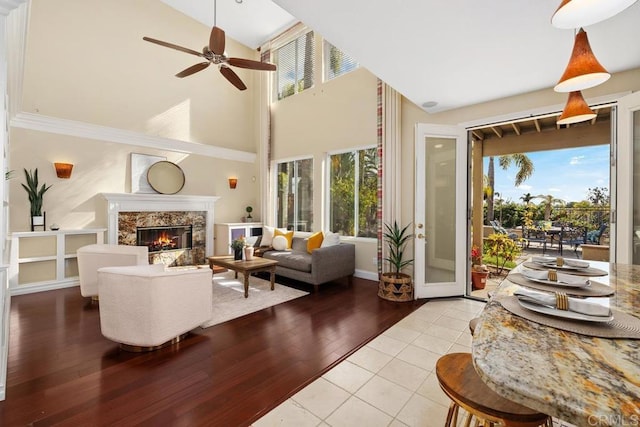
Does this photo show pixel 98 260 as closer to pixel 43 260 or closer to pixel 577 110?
pixel 43 260

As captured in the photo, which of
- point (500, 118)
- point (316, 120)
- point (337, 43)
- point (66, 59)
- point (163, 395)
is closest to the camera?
→ point (163, 395)

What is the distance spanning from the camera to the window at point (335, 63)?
17.2ft

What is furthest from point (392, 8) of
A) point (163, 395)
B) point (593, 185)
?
point (593, 185)

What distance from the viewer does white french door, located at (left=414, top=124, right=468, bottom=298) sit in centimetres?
380

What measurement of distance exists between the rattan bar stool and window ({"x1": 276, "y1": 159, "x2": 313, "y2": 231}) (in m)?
4.66

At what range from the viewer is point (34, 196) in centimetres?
401

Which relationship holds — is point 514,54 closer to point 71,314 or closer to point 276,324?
point 276,324

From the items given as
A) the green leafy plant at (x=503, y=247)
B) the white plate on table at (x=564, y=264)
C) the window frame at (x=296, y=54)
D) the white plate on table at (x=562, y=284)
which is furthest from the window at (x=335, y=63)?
the white plate on table at (x=562, y=284)

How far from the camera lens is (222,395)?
6.18 ft

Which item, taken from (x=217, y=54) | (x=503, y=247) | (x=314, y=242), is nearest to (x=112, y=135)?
(x=217, y=54)

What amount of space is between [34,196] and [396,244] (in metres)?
5.36

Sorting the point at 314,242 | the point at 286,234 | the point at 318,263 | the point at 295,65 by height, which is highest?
the point at 295,65

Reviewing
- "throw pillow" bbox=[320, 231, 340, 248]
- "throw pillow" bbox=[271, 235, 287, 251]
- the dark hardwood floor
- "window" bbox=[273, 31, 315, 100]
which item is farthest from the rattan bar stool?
"window" bbox=[273, 31, 315, 100]

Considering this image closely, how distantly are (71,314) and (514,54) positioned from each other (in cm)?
541
